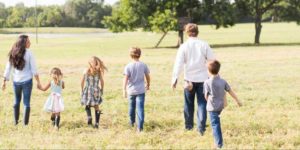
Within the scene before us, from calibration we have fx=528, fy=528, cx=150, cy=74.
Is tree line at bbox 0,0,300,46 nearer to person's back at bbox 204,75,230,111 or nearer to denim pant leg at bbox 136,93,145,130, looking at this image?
denim pant leg at bbox 136,93,145,130

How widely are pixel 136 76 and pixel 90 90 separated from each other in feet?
3.60

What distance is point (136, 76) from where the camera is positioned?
10.3m

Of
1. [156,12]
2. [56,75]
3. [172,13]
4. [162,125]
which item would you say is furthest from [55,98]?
[156,12]

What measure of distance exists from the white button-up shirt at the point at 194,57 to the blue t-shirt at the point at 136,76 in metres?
0.94

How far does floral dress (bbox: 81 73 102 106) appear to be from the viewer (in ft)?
35.2

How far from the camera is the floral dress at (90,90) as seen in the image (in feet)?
35.2

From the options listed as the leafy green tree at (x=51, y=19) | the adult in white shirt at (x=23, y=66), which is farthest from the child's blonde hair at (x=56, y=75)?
the leafy green tree at (x=51, y=19)

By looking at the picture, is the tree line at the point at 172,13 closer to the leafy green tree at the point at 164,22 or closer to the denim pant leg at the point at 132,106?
the leafy green tree at the point at 164,22

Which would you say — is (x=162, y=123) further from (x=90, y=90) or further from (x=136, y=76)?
(x=90, y=90)

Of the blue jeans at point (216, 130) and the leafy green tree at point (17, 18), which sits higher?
the leafy green tree at point (17, 18)

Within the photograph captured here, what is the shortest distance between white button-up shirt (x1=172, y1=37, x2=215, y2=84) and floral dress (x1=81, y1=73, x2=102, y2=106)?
1.97 m

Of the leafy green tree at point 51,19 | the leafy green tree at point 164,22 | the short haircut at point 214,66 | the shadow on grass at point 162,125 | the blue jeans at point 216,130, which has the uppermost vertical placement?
the leafy green tree at point 51,19

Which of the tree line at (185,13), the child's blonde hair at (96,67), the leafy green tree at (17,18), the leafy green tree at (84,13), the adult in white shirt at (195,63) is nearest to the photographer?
the adult in white shirt at (195,63)

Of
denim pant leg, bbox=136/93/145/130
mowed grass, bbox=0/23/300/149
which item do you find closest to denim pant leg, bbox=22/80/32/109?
mowed grass, bbox=0/23/300/149
